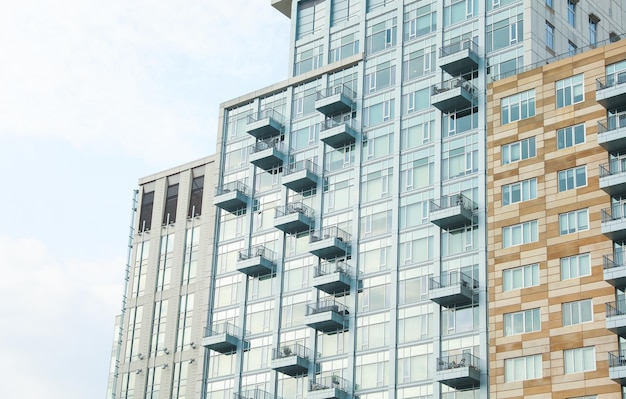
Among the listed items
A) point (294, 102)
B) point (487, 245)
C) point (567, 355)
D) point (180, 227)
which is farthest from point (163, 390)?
point (567, 355)

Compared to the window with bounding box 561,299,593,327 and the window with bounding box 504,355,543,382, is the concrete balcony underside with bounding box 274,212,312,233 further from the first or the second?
the window with bounding box 561,299,593,327

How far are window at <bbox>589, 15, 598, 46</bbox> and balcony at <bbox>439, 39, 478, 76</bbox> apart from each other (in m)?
12.7

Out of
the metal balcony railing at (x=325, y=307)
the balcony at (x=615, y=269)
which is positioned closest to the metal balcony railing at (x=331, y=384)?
the metal balcony railing at (x=325, y=307)

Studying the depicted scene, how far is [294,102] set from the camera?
393 feet

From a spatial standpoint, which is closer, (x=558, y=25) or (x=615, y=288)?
(x=615, y=288)

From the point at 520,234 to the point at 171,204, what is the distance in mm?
48711

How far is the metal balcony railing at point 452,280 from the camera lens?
97.5 meters

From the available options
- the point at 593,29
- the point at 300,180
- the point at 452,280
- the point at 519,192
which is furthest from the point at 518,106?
the point at 300,180

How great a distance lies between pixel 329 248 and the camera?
10769 cm

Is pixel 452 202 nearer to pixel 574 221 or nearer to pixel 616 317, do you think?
pixel 574 221

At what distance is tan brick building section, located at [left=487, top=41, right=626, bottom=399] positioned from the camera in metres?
87.9

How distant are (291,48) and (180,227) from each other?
22568 mm

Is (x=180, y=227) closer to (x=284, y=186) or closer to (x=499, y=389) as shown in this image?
(x=284, y=186)

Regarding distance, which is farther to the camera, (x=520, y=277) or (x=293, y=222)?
(x=293, y=222)
